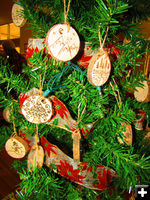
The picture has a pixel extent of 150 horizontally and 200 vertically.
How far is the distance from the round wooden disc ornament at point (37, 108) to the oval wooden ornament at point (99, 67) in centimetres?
12

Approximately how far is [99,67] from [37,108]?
0.55 feet

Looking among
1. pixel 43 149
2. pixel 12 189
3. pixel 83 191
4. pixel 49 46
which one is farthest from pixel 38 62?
pixel 12 189

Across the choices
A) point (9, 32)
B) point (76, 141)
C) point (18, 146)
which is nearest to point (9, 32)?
point (9, 32)

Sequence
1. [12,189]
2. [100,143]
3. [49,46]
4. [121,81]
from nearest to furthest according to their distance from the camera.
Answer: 1. [49,46]
2. [100,143]
3. [121,81]
4. [12,189]

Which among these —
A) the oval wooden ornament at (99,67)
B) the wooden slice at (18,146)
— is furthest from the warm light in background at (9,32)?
the oval wooden ornament at (99,67)

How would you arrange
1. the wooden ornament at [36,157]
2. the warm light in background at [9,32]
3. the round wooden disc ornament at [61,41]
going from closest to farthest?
1. the round wooden disc ornament at [61,41]
2. the wooden ornament at [36,157]
3. the warm light in background at [9,32]

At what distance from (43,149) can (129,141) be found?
245 mm

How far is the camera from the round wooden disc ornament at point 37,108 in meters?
0.34

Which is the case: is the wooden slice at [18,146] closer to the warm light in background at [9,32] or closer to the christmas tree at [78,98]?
the christmas tree at [78,98]

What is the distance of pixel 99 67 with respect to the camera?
0.32m

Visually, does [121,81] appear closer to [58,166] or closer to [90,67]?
[90,67]

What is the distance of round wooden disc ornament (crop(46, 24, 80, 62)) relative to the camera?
30 centimetres

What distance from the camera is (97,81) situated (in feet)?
1.06

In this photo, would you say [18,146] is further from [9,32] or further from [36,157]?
[9,32]
